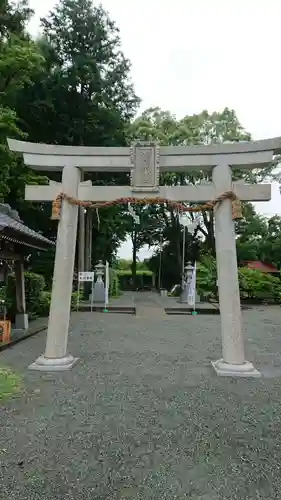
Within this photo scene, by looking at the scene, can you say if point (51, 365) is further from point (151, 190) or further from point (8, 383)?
point (151, 190)

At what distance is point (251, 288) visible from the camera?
57.3 ft

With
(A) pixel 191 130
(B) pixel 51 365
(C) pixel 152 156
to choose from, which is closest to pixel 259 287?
(A) pixel 191 130

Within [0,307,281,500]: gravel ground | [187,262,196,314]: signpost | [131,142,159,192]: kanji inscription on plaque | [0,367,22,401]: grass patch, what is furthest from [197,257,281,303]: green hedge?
[0,367,22,401]: grass patch

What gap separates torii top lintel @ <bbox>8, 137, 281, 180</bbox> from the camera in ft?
19.0

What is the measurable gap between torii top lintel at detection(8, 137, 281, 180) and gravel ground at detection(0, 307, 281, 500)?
302cm

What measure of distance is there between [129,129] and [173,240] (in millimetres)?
8474

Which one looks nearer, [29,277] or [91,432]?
[91,432]

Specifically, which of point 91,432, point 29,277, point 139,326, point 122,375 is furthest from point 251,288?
point 91,432

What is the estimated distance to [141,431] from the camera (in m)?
3.43

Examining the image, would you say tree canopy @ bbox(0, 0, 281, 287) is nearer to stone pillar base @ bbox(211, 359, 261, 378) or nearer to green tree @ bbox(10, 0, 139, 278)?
green tree @ bbox(10, 0, 139, 278)

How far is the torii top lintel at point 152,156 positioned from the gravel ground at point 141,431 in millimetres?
3016

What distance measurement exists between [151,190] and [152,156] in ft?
1.65

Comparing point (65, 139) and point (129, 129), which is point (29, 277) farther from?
point (129, 129)

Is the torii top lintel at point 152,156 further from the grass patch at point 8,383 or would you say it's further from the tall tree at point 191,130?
the tall tree at point 191,130
